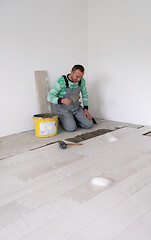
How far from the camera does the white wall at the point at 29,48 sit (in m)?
3.54

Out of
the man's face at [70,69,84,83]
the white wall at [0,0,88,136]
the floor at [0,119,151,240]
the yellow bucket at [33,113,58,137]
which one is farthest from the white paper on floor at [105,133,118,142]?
the white wall at [0,0,88,136]

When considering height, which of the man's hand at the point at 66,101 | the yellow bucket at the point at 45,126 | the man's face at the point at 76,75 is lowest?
the yellow bucket at the point at 45,126

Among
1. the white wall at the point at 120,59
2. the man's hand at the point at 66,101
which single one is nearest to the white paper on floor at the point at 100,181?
the man's hand at the point at 66,101

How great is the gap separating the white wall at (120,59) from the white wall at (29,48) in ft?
1.35

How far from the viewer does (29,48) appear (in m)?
3.79

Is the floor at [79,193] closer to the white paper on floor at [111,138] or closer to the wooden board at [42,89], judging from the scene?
the white paper on floor at [111,138]

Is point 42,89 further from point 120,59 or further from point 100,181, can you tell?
point 100,181

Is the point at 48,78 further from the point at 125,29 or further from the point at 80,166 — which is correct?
the point at 80,166

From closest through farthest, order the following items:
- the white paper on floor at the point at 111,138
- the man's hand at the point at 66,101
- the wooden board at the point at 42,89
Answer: the white paper on floor at the point at 111,138
the man's hand at the point at 66,101
the wooden board at the point at 42,89

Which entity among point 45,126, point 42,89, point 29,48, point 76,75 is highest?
→ point 29,48

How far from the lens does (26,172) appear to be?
2043 millimetres

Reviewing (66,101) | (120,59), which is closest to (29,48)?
(66,101)

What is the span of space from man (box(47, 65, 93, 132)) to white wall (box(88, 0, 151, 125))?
2.12 ft

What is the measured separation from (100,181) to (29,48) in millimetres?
2600
